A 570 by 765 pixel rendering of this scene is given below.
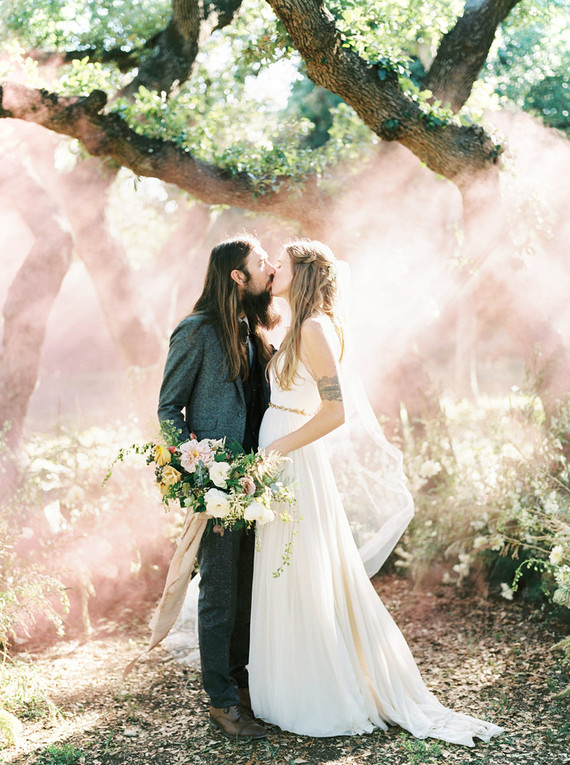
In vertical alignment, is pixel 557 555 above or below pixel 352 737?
above

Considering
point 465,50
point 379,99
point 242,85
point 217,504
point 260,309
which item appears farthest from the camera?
point 242,85

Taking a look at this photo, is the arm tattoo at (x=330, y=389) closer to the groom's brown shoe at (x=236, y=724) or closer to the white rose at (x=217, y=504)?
the white rose at (x=217, y=504)

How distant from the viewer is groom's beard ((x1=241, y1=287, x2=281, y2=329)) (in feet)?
11.3

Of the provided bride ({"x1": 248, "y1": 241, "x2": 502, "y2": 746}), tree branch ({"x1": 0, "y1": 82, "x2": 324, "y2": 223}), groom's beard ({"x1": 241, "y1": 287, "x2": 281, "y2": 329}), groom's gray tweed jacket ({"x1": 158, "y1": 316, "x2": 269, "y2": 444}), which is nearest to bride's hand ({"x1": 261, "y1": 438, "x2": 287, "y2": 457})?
bride ({"x1": 248, "y1": 241, "x2": 502, "y2": 746})

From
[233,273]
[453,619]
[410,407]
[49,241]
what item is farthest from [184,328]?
[49,241]

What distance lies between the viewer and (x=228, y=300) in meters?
3.33

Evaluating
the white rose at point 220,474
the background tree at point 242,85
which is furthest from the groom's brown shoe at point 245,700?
the background tree at point 242,85

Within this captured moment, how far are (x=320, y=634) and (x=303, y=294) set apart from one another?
1.49 metres

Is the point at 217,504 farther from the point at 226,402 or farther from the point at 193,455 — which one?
the point at 226,402

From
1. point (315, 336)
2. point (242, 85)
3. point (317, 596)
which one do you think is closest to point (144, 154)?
point (315, 336)

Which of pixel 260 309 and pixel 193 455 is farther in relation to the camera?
pixel 260 309

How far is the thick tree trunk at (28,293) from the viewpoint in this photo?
7.52 metres

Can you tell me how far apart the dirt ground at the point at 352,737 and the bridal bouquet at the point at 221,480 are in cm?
101

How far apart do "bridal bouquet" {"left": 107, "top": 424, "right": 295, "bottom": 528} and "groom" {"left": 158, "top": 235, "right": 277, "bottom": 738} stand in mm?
195
